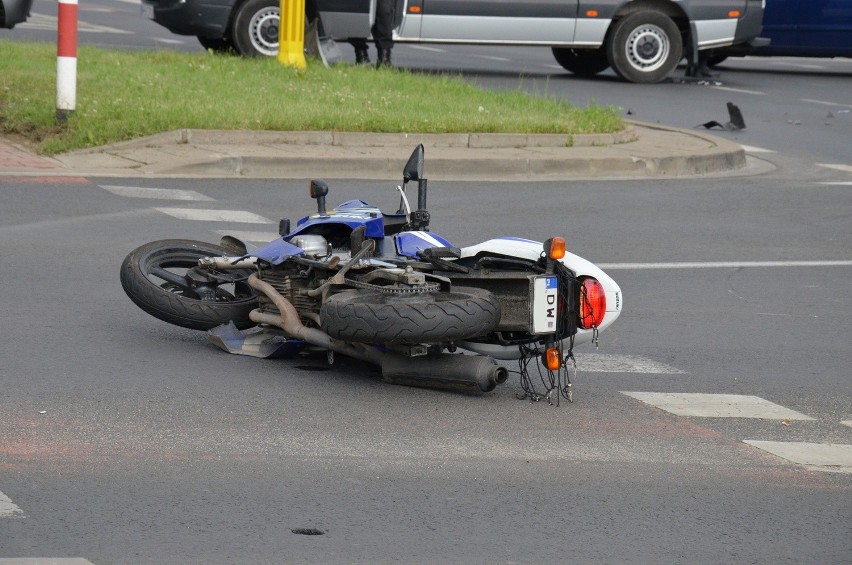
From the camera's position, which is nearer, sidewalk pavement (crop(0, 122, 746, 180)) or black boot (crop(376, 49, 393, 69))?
sidewalk pavement (crop(0, 122, 746, 180))

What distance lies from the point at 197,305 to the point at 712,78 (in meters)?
16.7

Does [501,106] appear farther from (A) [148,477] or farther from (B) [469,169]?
(A) [148,477]

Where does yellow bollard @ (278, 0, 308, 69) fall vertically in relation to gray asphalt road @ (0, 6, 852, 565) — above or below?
above

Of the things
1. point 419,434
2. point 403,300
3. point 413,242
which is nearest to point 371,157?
point 413,242

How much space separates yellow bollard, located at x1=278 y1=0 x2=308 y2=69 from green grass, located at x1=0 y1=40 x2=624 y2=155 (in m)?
0.18

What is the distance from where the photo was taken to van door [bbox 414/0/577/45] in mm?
19703

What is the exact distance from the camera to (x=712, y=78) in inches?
875

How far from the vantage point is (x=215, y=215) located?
35.0 feet

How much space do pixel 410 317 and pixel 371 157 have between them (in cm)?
711

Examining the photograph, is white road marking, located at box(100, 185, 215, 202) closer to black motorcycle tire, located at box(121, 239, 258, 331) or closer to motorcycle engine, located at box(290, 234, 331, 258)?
black motorcycle tire, located at box(121, 239, 258, 331)

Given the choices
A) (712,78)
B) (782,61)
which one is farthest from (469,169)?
(782,61)

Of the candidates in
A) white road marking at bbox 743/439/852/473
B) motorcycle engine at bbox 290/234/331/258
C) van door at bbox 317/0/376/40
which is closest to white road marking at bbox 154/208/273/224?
motorcycle engine at bbox 290/234/331/258

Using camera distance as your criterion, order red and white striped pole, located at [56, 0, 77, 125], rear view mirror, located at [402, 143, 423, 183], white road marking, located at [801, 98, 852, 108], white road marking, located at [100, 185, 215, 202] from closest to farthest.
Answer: rear view mirror, located at [402, 143, 423, 183], white road marking, located at [100, 185, 215, 202], red and white striped pole, located at [56, 0, 77, 125], white road marking, located at [801, 98, 852, 108]

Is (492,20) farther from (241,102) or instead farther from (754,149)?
(241,102)
